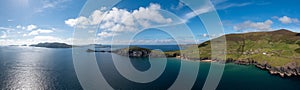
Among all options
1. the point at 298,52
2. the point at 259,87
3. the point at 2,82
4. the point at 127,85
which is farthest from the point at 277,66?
the point at 2,82

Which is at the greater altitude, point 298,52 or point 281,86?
point 298,52

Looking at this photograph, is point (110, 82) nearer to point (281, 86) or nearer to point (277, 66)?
point (281, 86)

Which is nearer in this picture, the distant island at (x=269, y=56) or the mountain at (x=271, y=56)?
the distant island at (x=269, y=56)

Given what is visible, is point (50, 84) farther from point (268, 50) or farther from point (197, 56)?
point (268, 50)

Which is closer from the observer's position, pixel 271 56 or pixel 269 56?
pixel 271 56

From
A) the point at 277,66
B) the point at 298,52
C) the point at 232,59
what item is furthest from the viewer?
the point at 232,59

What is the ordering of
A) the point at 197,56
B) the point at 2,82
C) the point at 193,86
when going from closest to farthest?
the point at 193,86 → the point at 2,82 → the point at 197,56

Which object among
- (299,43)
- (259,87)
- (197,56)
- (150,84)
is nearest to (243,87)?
(259,87)

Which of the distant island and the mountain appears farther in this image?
the mountain

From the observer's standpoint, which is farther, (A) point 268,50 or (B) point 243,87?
(A) point 268,50
